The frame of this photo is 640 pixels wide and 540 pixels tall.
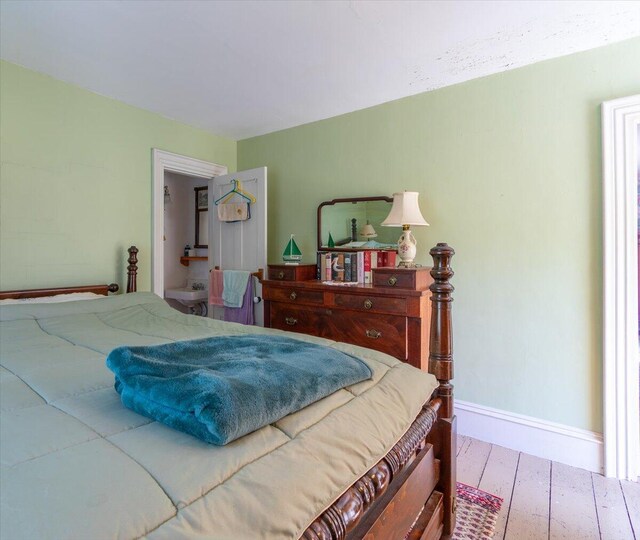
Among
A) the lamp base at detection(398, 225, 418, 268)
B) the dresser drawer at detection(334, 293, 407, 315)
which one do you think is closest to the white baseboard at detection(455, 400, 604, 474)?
the dresser drawer at detection(334, 293, 407, 315)

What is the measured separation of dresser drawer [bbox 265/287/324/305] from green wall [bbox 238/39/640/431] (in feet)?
2.76

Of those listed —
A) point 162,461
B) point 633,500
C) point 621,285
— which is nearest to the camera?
point 162,461

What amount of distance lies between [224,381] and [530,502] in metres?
1.85

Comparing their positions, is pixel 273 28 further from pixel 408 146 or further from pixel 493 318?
pixel 493 318

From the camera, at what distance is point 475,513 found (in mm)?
1697

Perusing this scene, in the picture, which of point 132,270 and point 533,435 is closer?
point 533,435

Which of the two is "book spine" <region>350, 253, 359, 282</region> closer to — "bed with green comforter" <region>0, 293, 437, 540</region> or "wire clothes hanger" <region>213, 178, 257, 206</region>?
"wire clothes hanger" <region>213, 178, 257, 206</region>

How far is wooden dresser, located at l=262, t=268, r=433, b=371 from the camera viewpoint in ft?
7.29

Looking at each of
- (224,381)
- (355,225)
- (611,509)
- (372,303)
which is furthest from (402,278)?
(224,381)

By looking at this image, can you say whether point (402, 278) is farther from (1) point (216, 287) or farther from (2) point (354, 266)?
(1) point (216, 287)

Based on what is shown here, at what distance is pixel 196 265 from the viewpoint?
15.1 feet

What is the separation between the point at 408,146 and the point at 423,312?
1.29m

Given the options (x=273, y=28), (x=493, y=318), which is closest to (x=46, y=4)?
(x=273, y=28)

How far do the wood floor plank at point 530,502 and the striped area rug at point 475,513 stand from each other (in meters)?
0.07
